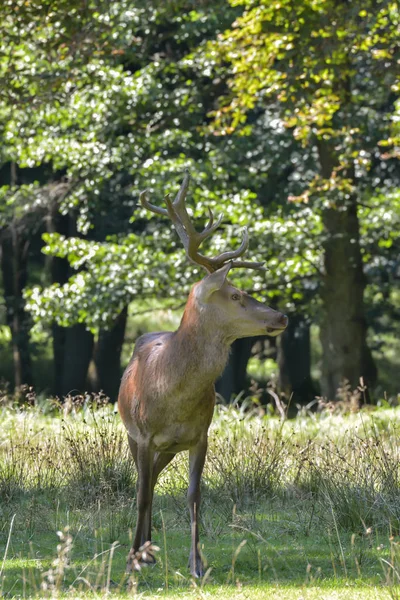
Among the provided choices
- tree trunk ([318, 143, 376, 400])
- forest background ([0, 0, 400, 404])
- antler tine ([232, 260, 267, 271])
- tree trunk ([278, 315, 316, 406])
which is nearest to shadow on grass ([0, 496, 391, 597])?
antler tine ([232, 260, 267, 271])

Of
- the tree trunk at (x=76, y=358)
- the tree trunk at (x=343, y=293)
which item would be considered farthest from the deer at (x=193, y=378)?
the tree trunk at (x=76, y=358)

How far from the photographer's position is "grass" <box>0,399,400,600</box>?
20.6 feet

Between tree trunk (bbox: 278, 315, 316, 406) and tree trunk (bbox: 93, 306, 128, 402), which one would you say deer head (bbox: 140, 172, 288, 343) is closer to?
tree trunk (bbox: 93, 306, 128, 402)

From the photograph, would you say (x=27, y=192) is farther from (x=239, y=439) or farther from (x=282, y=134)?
(x=239, y=439)

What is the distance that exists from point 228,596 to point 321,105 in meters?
9.56

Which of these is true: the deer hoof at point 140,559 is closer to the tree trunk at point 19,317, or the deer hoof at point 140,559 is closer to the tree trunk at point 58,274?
the tree trunk at point 58,274

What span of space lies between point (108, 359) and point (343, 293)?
6637mm

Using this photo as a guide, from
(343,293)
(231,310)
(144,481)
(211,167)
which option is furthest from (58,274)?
(231,310)

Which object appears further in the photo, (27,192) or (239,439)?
(27,192)

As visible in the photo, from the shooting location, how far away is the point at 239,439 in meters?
10.3

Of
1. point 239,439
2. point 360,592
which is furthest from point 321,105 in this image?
point 360,592

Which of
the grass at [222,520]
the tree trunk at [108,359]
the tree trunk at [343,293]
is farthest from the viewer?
the tree trunk at [108,359]

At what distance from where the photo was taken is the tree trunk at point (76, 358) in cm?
2284

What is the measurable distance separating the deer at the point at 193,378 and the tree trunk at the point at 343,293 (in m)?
10.5
